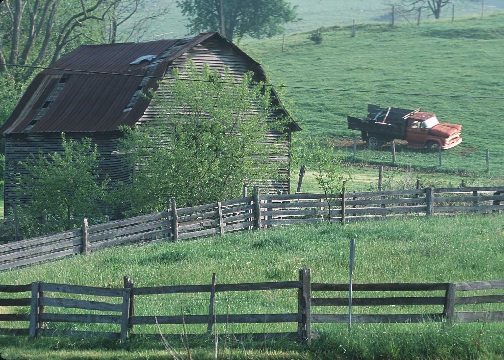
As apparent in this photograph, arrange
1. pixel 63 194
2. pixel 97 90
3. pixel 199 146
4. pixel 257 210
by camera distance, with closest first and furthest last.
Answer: pixel 257 210
pixel 199 146
pixel 63 194
pixel 97 90

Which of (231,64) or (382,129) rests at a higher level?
(231,64)

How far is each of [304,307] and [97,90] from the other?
28.2m

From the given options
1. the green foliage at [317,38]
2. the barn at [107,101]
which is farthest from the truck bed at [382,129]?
the green foliage at [317,38]

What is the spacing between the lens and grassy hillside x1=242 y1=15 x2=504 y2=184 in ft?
196

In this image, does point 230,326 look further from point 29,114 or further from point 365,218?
point 29,114

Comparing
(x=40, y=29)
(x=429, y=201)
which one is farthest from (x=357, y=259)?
(x=40, y=29)

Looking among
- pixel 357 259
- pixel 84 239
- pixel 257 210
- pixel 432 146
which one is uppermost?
pixel 357 259

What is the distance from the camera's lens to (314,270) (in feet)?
79.6

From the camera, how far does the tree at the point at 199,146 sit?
34.7 metres

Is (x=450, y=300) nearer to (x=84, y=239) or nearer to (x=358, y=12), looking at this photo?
(x=84, y=239)

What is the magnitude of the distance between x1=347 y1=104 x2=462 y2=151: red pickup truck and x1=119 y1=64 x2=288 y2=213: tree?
20442mm

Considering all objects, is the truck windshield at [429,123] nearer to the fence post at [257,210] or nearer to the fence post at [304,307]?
the fence post at [257,210]

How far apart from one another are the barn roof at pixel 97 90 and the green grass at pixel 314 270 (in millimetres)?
11245

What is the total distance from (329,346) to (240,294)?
19.0ft
